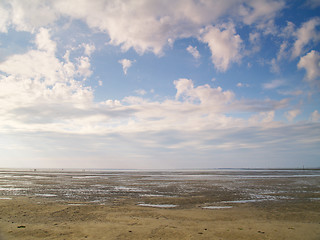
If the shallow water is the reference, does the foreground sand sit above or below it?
above

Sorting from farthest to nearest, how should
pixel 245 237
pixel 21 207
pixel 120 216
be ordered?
1. pixel 21 207
2. pixel 120 216
3. pixel 245 237

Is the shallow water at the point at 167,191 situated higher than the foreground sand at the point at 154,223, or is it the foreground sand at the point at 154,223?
the foreground sand at the point at 154,223

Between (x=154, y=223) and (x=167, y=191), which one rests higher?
(x=154, y=223)

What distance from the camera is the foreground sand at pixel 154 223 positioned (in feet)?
34.8

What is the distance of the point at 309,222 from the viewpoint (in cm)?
1330

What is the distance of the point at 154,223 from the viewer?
12641 mm

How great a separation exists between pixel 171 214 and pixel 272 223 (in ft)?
23.1

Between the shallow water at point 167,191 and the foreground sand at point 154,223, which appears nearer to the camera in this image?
the foreground sand at point 154,223

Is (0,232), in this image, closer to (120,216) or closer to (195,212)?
(120,216)

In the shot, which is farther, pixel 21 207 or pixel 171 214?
pixel 21 207

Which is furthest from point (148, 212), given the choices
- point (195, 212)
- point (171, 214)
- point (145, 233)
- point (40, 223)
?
point (40, 223)

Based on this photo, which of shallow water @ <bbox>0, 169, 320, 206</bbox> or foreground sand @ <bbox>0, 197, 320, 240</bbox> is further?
shallow water @ <bbox>0, 169, 320, 206</bbox>

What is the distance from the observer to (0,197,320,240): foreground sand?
10594 millimetres

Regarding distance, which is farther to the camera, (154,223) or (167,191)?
(167,191)
